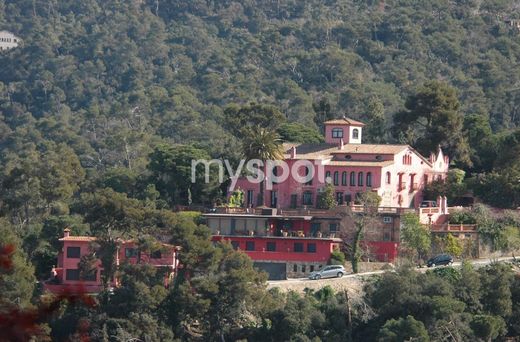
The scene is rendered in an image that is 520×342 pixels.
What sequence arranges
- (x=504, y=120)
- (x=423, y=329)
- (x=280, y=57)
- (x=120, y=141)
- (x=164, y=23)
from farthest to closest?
(x=164, y=23) < (x=280, y=57) < (x=504, y=120) < (x=120, y=141) < (x=423, y=329)

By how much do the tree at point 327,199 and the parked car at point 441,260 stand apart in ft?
14.1

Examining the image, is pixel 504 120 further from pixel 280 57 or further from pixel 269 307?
pixel 269 307

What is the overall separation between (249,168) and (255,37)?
211 feet

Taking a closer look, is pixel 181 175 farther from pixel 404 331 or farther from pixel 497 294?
pixel 404 331

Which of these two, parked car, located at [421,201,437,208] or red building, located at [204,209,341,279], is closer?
red building, located at [204,209,341,279]

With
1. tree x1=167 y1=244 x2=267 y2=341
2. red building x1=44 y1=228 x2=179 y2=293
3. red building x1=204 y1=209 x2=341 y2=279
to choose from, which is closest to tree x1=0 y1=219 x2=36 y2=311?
red building x1=44 y1=228 x2=179 y2=293

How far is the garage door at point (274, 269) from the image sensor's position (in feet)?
174

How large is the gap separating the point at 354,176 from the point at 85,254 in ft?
35.4

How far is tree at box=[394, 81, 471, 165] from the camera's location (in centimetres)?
6200

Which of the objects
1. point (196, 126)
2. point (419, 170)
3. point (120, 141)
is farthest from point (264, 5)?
point (419, 170)

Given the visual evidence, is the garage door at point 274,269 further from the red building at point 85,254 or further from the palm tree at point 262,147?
the palm tree at point 262,147

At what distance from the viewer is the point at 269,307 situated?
157 ft

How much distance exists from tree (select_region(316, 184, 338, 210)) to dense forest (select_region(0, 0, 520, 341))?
451cm

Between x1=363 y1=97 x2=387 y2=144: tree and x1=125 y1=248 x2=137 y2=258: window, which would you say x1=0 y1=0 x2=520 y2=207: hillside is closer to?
x1=363 y1=97 x2=387 y2=144: tree
